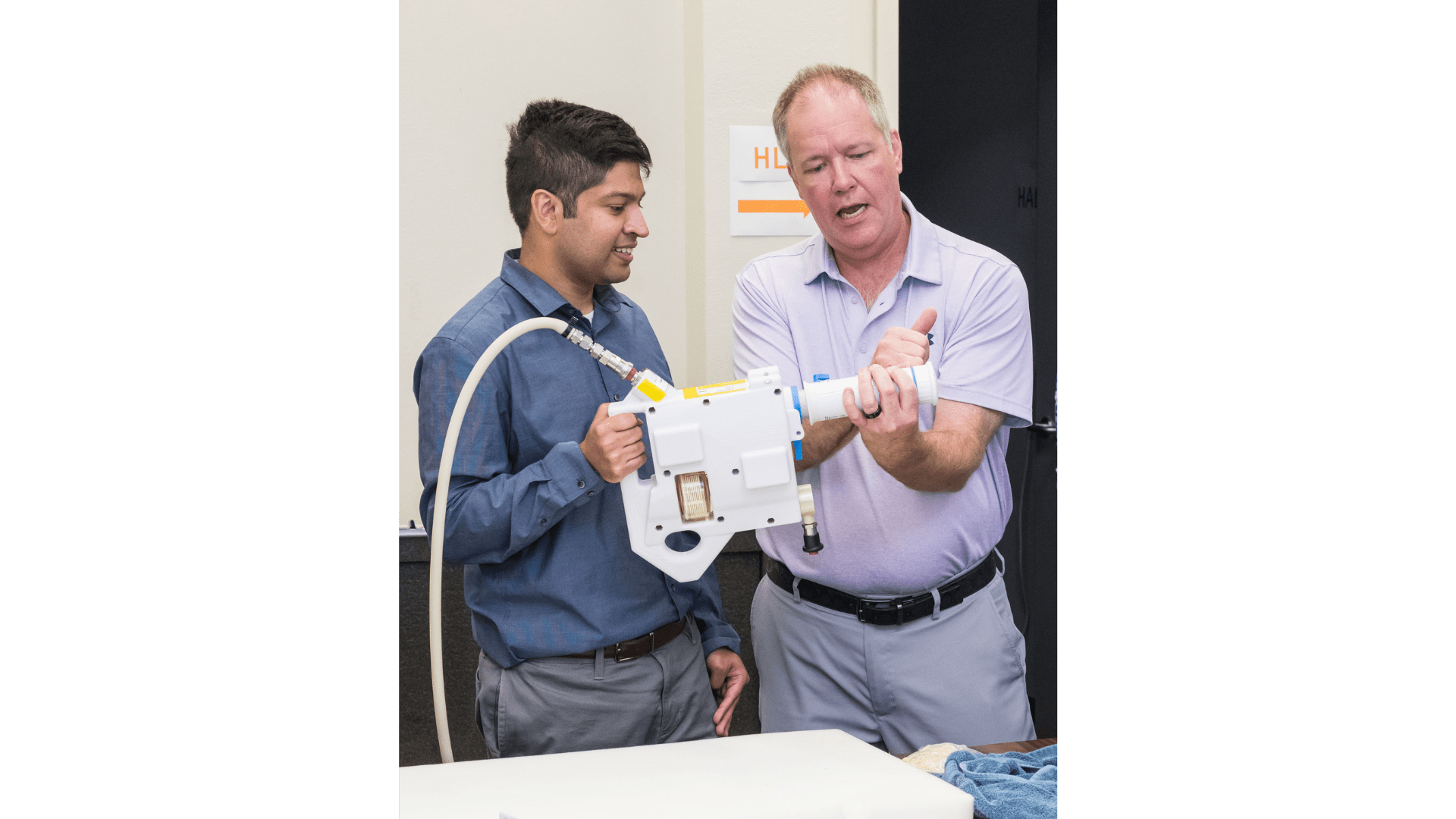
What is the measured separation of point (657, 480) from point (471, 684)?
92cm

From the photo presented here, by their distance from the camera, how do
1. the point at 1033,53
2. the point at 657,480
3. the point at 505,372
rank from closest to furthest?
the point at 657,480 < the point at 505,372 < the point at 1033,53

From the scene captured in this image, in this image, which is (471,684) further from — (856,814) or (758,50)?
(758,50)

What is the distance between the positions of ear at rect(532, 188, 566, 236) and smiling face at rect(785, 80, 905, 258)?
0.44 m

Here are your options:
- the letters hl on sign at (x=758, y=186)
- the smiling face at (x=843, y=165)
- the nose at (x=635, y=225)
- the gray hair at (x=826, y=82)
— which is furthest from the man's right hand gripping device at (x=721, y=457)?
the letters hl on sign at (x=758, y=186)

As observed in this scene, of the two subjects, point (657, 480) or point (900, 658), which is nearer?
point (657, 480)

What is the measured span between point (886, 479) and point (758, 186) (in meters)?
0.71

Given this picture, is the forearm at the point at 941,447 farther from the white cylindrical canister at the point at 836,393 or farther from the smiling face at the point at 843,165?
the smiling face at the point at 843,165

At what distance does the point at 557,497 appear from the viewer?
4.64ft

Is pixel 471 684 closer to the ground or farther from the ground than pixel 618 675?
closer to the ground

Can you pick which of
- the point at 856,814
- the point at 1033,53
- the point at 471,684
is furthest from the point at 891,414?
the point at 471,684

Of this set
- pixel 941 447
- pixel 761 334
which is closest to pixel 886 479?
pixel 941 447

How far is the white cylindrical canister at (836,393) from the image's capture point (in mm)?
1341

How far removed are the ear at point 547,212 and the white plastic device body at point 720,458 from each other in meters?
0.39

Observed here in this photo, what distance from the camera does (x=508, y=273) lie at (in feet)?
5.16
